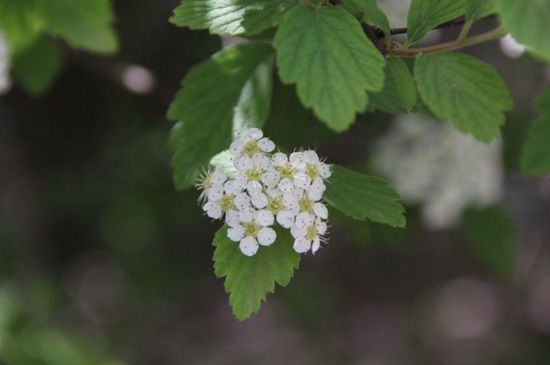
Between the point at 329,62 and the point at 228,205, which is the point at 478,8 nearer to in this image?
the point at 329,62

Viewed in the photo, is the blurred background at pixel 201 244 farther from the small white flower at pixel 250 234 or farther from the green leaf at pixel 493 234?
the small white flower at pixel 250 234

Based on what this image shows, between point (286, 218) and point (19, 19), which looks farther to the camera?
Result: point (19, 19)

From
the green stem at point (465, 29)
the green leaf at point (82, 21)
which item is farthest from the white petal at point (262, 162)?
the green leaf at point (82, 21)

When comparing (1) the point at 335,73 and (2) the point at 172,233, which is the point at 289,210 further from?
(2) the point at 172,233

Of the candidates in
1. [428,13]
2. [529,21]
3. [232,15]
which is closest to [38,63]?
[232,15]

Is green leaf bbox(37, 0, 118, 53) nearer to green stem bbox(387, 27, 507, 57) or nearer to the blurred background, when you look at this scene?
the blurred background

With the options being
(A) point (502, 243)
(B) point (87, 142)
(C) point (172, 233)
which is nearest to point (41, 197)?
(B) point (87, 142)
